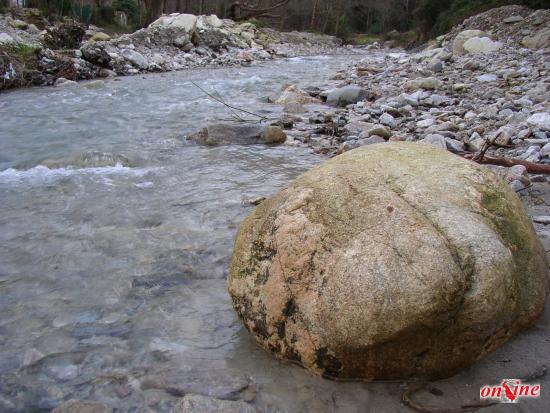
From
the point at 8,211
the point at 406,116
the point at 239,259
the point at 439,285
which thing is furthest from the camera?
the point at 406,116

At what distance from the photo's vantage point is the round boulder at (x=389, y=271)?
2.03 metres

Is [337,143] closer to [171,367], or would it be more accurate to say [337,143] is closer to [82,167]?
[82,167]

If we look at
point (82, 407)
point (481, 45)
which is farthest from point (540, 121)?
point (481, 45)

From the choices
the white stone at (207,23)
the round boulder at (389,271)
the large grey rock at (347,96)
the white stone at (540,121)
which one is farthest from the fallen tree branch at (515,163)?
the white stone at (207,23)

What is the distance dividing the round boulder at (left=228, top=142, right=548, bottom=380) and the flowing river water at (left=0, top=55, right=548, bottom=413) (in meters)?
0.15

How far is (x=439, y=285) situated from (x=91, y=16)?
27.4m

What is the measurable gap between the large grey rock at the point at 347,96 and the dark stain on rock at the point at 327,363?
310 inches

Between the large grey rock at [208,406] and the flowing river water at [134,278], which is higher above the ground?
the large grey rock at [208,406]

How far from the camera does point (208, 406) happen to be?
1.98m

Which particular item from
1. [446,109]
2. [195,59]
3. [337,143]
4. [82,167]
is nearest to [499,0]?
[195,59]

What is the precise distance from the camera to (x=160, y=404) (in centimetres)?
208

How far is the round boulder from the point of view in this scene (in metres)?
2.03

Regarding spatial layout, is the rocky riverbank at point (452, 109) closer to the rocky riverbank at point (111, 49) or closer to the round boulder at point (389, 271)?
the round boulder at point (389, 271)

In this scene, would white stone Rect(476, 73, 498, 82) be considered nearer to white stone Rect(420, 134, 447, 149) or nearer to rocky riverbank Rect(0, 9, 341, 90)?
white stone Rect(420, 134, 447, 149)
